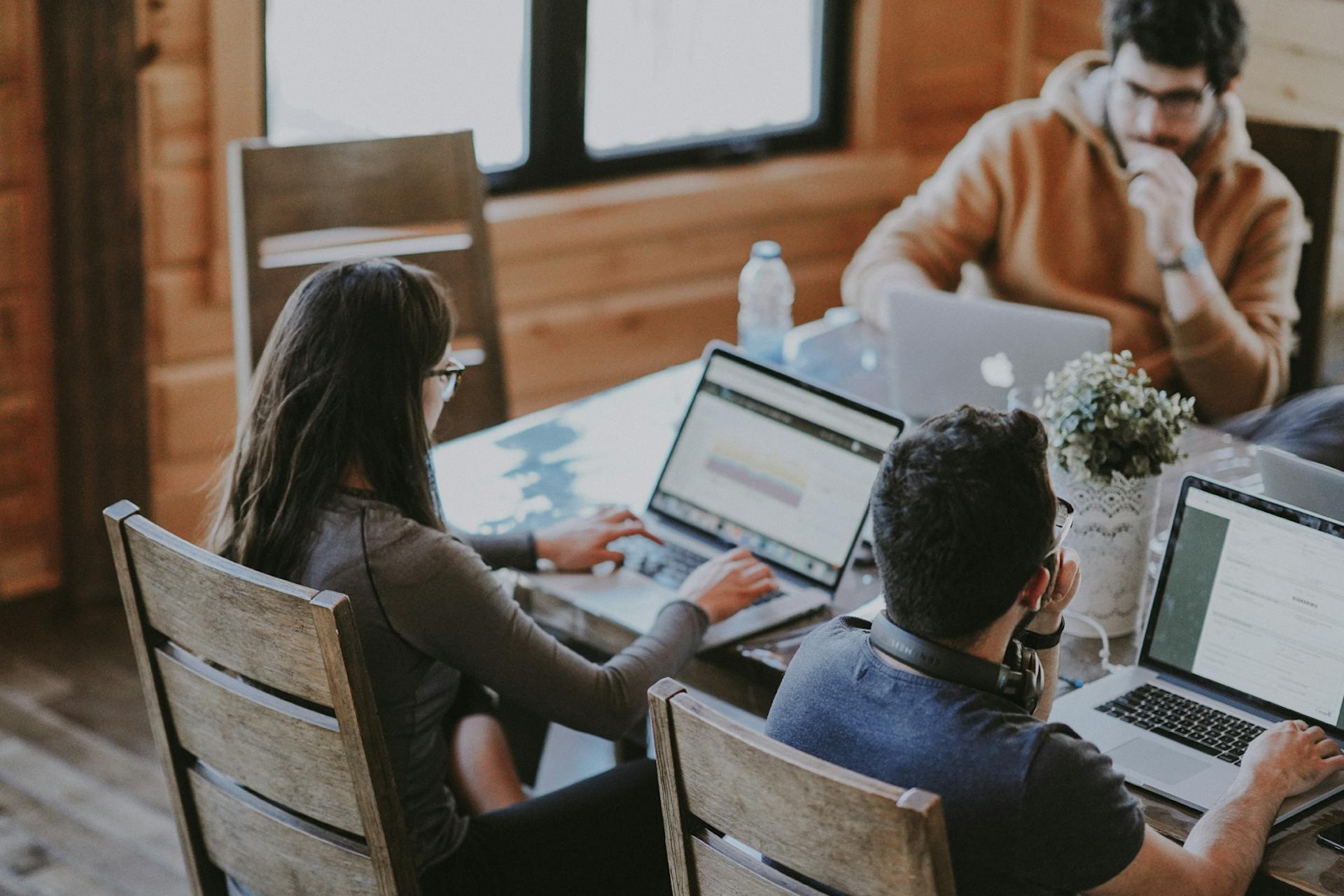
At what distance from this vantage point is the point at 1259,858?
4.54 ft

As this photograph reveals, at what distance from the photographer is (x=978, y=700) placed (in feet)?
4.15

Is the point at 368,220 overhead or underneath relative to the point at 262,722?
overhead

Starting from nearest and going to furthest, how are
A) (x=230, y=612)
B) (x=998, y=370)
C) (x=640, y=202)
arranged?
(x=230, y=612) < (x=998, y=370) < (x=640, y=202)

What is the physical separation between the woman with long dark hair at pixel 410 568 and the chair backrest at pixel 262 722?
125 millimetres

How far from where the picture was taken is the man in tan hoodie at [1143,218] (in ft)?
8.27

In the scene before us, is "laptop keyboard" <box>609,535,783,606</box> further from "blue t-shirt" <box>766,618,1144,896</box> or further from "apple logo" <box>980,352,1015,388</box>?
"blue t-shirt" <box>766,618,1144,896</box>

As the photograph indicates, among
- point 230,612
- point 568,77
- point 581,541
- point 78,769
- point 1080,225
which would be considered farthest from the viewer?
point 568,77

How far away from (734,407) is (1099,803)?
2.98ft

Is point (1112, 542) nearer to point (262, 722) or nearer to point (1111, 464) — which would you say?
point (1111, 464)

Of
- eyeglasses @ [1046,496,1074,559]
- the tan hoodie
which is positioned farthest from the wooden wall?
eyeglasses @ [1046,496,1074,559]

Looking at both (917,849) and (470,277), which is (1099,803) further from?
(470,277)

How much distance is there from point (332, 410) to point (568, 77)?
2.31 metres

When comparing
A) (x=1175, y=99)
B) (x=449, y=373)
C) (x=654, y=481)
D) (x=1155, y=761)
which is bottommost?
(x=1155, y=761)

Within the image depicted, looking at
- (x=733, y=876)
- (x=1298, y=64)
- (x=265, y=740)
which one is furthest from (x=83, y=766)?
(x=1298, y=64)
